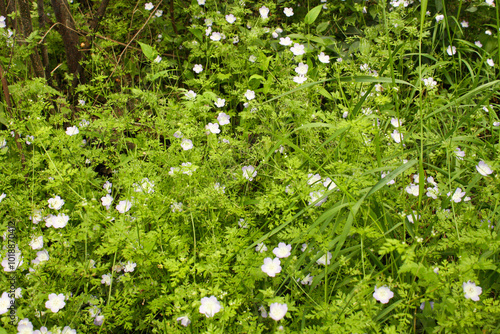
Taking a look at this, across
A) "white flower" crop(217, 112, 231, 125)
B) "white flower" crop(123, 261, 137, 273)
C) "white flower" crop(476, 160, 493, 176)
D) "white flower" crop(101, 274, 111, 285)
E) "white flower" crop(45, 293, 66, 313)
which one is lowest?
"white flower" crop(101, 274, 111, 285)

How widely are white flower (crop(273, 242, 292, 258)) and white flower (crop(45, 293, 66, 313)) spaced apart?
3.19ft

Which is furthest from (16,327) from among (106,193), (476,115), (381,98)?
(476,115)

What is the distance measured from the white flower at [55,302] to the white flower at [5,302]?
18cm

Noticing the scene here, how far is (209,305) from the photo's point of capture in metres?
1.45

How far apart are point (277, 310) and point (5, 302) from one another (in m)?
1.21

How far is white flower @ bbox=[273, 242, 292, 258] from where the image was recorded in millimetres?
1665

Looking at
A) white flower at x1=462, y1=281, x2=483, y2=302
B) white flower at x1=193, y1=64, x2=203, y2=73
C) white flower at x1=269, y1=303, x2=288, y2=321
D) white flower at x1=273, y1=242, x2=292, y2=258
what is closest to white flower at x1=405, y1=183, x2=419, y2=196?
white flower at x1=462, y1=281, x2=483, y2=302

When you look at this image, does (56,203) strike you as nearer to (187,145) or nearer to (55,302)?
(55,302)

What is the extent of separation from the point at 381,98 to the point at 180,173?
3.71 feet

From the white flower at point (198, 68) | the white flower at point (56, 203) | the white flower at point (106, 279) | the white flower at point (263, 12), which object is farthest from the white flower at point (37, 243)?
the white flower at point (263, 12)

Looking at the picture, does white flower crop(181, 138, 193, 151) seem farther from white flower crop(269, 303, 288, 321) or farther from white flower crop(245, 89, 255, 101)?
white flower crop(269, 303, 288, 321)

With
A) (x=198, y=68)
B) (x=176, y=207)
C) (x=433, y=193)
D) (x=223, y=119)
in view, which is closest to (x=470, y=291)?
(x=433, y=193)

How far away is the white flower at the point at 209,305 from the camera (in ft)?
4.66

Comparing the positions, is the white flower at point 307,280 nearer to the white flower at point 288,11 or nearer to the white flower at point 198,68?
the white flower at point 198,68
